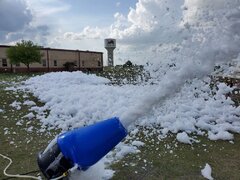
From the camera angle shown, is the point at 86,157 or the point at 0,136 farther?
the point at 0,136

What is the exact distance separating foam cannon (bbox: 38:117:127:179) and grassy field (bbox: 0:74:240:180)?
1.05m

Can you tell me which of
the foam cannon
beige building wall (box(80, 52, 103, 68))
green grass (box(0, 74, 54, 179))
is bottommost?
green grass (box(0, 74, 54, 179))

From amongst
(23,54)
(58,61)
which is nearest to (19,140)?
(23,54)

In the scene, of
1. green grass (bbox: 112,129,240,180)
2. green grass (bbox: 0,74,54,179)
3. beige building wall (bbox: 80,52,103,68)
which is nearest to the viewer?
green grass (bbox: 112,129,240,180)

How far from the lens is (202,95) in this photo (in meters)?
7.89

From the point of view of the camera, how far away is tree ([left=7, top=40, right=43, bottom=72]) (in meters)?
34.2

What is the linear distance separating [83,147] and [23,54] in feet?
111

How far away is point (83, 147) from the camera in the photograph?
285 centimetres

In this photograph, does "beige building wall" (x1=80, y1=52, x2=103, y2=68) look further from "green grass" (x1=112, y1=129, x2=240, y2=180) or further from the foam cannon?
the foam cannon

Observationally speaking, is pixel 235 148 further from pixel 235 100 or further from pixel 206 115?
pixel 235 100

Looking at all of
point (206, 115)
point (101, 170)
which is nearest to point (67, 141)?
point (101, 170)

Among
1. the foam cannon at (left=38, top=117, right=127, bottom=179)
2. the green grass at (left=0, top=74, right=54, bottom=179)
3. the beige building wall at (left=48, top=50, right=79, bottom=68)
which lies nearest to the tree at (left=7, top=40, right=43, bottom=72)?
the beige building wall at (left=48, top=50, right=79, bottom=68)

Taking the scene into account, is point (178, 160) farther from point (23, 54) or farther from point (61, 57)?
point (61, 57)

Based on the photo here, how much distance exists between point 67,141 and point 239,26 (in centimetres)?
202
